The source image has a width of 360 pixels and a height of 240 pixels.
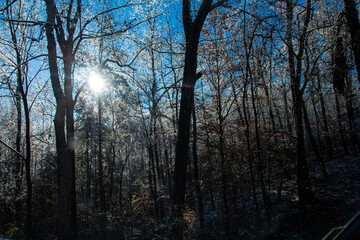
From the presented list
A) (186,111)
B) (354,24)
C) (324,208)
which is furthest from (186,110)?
(324,208)

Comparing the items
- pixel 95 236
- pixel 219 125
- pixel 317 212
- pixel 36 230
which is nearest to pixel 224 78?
pixel 219 125

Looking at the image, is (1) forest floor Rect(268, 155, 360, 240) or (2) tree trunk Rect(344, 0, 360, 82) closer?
(2) tree trunk Rect(344, 0, 360, 82)

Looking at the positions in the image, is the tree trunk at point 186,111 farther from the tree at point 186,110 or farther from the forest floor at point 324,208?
the forest floor at point 324,208

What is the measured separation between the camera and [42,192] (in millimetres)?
12742

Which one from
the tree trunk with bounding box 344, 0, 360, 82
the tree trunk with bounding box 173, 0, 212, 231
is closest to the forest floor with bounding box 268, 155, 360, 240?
the tree trunk with bounding box 344, 0, 360, 82

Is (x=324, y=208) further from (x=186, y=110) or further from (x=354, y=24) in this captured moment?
(x=186, y=110)

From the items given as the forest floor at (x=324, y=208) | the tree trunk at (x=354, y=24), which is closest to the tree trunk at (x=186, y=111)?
the tree trunk at (x=354, y=24)

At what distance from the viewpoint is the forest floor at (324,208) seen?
7156 mm

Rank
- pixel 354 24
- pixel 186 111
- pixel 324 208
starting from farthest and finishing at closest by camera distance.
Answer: pixel 324 208 < pixel 354 24 < pixel 186 111

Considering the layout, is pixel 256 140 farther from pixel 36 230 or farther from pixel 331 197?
pixel 36 230

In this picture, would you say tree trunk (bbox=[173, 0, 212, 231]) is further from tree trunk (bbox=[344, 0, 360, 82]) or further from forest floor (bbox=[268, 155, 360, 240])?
forest floor (bbox=[268, 155, 360, 240])

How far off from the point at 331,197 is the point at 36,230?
48.3ft

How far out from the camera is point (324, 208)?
28.6 feet

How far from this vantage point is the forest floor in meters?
7.16
